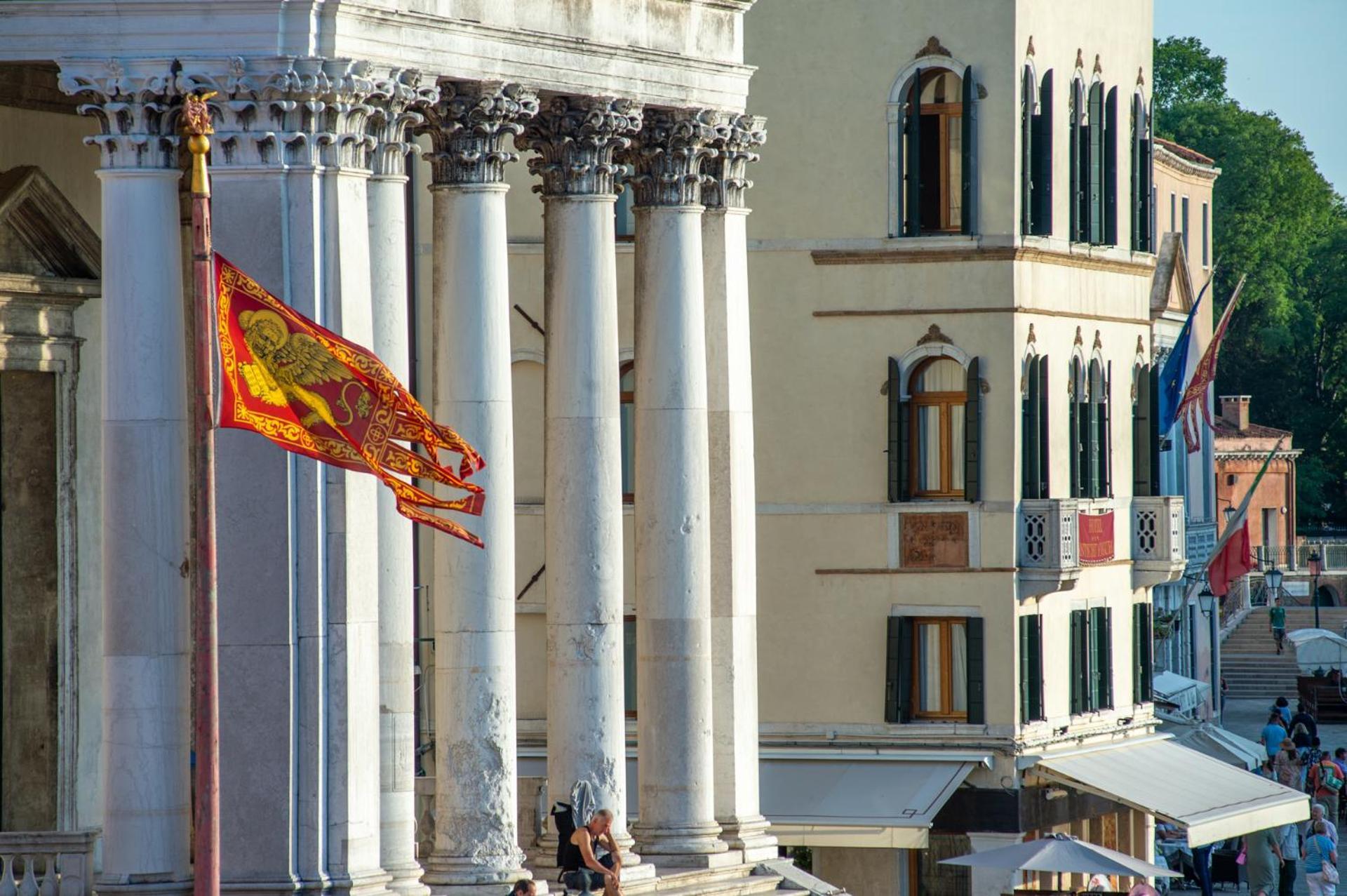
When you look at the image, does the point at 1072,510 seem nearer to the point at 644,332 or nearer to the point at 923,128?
the point at 923,128

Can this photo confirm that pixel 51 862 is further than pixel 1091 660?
No

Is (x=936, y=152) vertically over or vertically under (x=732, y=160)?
over

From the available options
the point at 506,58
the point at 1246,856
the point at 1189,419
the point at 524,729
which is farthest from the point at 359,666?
the point at 1189,419

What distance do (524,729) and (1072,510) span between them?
8.53 m

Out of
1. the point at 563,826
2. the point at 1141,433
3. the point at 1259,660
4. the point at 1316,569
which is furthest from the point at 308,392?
the point at 1316,569

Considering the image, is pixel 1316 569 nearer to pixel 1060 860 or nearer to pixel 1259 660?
pixel 1259 660

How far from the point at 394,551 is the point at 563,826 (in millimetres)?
3718

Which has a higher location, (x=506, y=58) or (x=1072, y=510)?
(x=506, y=58)

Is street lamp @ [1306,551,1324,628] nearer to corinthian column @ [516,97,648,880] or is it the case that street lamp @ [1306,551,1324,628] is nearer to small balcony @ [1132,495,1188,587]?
small balcony @ [1132,495,1188,587]

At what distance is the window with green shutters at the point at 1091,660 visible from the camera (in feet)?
155

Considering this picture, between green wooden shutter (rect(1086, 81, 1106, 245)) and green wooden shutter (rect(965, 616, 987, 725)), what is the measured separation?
674 centimetres

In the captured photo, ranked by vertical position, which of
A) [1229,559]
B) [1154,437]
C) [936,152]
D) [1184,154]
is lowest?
[1229,559]

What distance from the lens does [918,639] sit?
45.0 metres

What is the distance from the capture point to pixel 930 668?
44.9 meters
